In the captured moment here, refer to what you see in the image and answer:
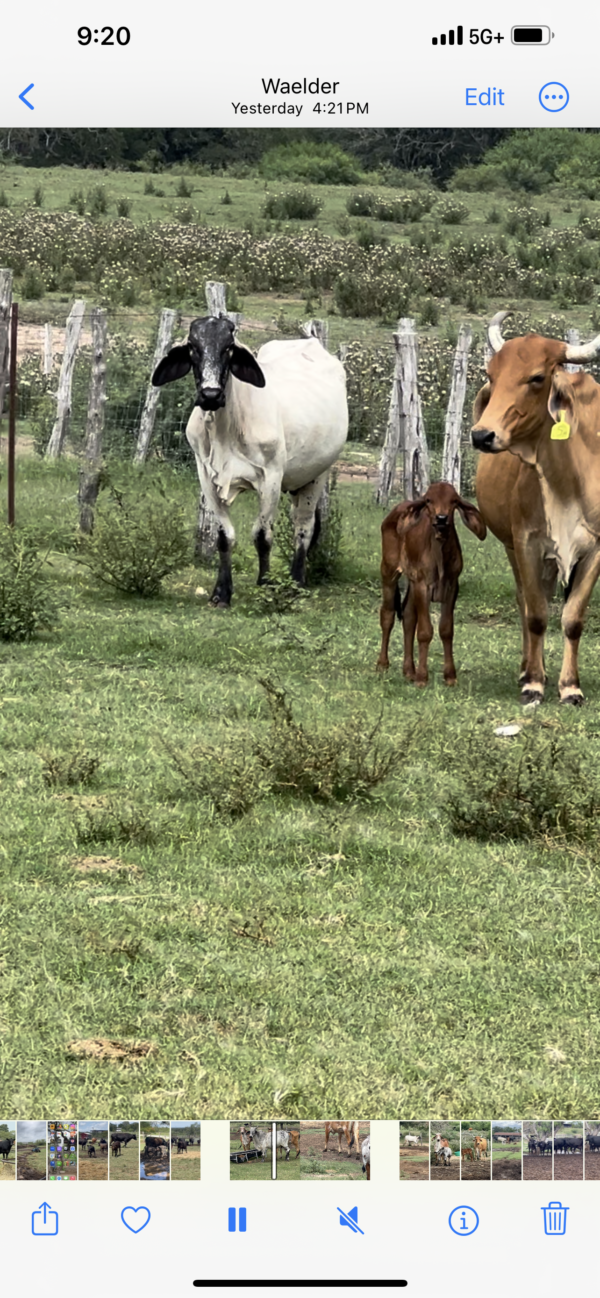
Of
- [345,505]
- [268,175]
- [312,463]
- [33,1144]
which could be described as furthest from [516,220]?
[33,1144]

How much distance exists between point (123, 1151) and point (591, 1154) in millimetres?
983

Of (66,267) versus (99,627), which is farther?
(66,267)

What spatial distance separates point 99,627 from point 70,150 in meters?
43.5

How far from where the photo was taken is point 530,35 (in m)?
5.15

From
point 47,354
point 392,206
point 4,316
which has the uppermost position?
Result: point 392,206

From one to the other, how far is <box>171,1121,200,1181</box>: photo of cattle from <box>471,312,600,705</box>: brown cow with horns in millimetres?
6576

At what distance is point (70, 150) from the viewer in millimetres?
53344

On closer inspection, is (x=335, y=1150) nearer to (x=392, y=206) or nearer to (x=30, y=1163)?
(x=30, y=1163)

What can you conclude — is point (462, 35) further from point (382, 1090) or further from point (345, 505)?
point (345, 505)

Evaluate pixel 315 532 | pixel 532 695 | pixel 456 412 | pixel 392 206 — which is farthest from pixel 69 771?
pixel 392 206

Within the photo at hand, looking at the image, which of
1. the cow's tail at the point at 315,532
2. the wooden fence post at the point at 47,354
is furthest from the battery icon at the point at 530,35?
the wooden fence post at the point at 47,354

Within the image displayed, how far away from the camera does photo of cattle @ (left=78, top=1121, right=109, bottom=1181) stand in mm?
3697

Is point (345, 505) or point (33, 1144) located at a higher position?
point (345, 505)

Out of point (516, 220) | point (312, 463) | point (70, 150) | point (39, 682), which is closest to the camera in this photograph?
point (39, 682)
